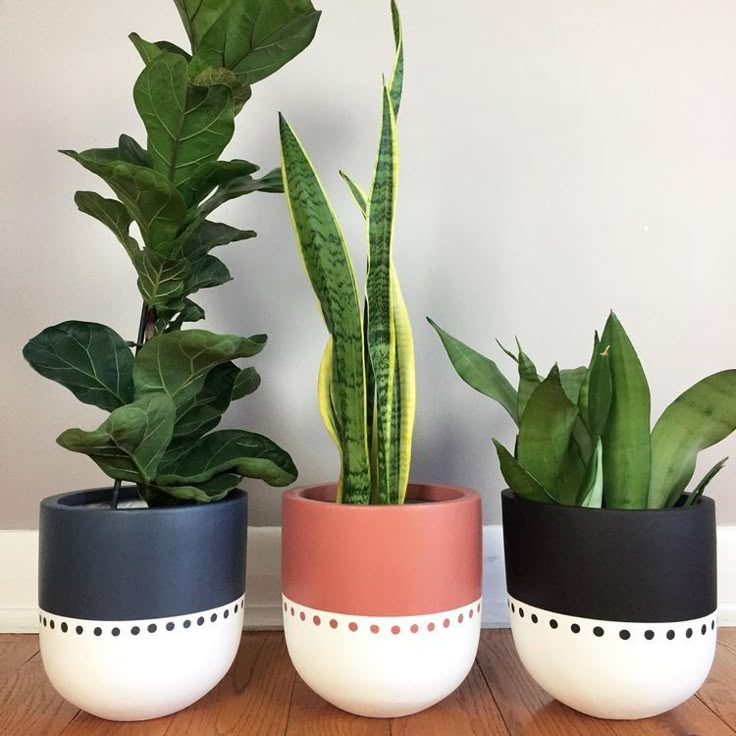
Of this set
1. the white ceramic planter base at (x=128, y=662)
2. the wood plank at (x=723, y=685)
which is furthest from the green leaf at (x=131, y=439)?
the wood plank at (x=723, y=685)

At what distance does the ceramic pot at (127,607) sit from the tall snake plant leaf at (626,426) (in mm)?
350

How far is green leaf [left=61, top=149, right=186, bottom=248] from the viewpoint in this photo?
1.72 ft

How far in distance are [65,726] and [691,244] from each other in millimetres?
827

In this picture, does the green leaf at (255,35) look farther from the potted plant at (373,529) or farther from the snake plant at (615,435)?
the snake plant at (615,435)

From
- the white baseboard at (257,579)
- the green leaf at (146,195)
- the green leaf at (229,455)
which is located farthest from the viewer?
the white baseboard at (257,579)

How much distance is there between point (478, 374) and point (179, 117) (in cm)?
35

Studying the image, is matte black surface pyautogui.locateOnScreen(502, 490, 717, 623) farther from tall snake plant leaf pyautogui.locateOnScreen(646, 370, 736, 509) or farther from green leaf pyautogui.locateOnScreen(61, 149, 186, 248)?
green leaf pyautogui.locateOnScreen(61, 149, 186, 248)

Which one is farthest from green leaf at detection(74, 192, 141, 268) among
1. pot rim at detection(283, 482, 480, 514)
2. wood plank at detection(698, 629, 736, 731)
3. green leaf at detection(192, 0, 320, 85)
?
wood plank at detection(698, 629, 736, 731)

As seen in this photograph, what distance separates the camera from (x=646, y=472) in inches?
23.2

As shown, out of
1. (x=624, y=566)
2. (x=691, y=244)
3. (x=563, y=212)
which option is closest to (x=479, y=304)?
(x=563, y=212)

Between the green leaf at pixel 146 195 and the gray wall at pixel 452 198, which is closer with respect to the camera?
the green leaf at pixel 146 195

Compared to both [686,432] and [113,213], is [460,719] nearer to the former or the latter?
[686,432]

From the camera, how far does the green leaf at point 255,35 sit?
1.90ft

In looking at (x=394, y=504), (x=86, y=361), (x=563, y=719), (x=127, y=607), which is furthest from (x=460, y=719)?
(x=86, y=361)
